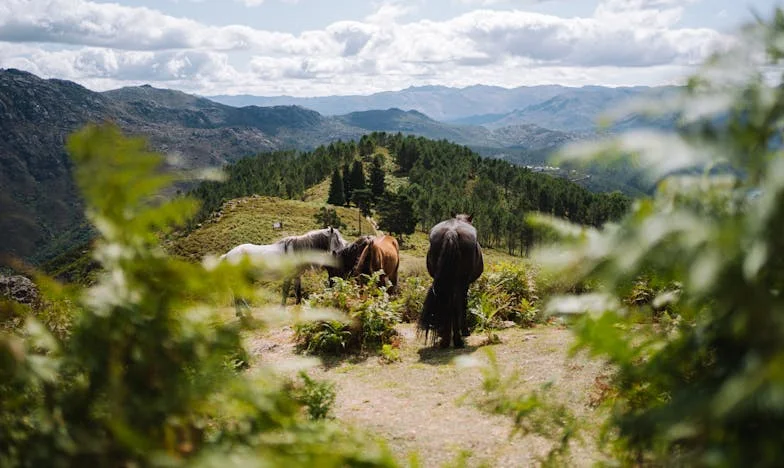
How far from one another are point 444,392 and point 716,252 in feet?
21.4

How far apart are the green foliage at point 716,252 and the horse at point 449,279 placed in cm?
743

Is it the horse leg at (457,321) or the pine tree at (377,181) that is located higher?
the horse leg at (457,321)

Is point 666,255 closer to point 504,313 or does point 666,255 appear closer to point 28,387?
point 28,387

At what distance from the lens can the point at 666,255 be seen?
1.39 meters

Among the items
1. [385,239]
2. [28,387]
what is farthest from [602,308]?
[385,239]

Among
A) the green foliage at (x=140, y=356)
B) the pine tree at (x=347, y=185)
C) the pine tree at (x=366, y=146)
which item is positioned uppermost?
the green foliage at (x=140, y=356)

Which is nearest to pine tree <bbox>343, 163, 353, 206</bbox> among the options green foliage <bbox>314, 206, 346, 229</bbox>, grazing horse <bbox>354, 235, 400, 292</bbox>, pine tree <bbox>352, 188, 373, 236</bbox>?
pine tree <bbox>352, 188, 373, 236</bbox>

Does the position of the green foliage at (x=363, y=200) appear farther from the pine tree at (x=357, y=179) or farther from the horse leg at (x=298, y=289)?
the horse leg at (x=298, y=289)

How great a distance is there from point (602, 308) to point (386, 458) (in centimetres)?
87

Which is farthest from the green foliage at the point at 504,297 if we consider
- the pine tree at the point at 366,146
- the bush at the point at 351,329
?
the pine tree at the point at 366,146

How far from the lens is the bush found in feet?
31.2

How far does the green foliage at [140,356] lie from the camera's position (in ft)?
5.13

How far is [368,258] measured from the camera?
13.1 m

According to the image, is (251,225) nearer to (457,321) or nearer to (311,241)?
(311,241)
